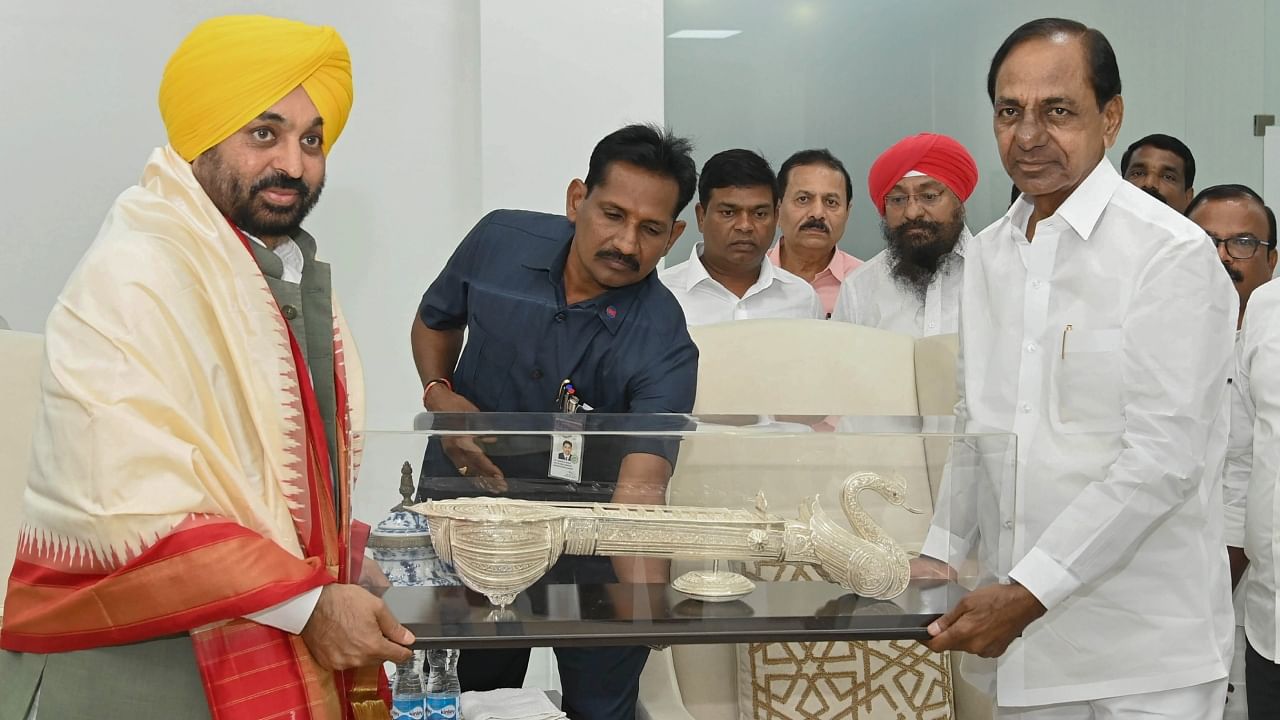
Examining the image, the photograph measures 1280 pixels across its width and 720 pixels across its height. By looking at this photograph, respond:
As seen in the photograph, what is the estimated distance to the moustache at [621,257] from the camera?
2.54 meters

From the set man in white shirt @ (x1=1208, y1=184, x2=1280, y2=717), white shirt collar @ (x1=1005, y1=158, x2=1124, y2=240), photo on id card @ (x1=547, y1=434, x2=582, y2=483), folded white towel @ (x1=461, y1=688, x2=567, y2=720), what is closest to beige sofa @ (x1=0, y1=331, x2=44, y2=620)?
folded white towel @ (x1=461, y1=688, x2=567, y2=720)

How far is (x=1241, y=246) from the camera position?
11.9ft

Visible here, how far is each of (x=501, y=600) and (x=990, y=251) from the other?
128 cm

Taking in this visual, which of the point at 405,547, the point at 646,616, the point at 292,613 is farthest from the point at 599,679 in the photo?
the point at 292,613

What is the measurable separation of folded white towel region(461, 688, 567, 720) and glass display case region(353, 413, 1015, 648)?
21.3 inches

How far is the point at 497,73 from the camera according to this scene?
451 cm

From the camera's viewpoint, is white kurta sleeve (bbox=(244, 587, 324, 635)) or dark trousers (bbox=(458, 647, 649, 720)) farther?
dark trousers (bbox=(458, 647, 649, 720))

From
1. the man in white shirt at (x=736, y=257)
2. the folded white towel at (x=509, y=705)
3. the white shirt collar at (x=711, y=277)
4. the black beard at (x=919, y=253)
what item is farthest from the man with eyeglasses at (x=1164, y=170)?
the folded white towel at (x=509, y=705)

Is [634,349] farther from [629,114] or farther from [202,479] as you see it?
[629,114]

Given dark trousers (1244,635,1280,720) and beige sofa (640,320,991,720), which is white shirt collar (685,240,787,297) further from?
dark trousers (1244,635,1280,720)

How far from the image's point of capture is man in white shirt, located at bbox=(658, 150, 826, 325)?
4102 mm

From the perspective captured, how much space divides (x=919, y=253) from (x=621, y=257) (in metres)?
2.14

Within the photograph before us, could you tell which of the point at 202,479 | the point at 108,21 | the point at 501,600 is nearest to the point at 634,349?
the point at 501,600

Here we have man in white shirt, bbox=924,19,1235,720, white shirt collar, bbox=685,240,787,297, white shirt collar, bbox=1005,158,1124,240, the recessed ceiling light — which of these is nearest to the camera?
man in white shirt, bbox=924,19,1235,720
